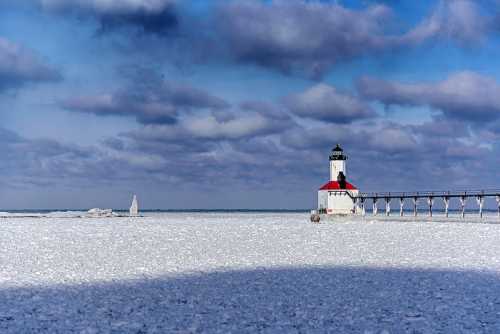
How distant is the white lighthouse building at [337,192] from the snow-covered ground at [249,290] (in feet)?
120

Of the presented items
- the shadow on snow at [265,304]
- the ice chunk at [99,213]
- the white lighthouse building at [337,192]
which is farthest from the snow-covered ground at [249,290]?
the ice chunk at [99,213]

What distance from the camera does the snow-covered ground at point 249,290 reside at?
9258 millimetres

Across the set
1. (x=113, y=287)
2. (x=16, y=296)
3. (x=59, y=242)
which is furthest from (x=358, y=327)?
(x=59, y=242)

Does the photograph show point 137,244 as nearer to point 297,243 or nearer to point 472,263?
point 297,243

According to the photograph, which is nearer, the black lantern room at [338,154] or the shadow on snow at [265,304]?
the shadow on snow at [265,304]

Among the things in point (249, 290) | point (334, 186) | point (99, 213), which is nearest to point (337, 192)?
point (334, 186)

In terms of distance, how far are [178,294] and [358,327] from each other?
4519mm

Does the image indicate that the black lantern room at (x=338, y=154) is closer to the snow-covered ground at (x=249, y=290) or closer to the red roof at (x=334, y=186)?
the red roof at (x=334, y=186)

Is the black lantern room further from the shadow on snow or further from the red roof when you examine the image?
the shadow on snow

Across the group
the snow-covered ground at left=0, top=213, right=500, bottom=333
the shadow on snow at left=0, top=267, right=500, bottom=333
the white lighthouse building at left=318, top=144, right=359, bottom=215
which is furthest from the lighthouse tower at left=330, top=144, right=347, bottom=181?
the shadow on snow at left=0, top=267, right=500, bottom=333

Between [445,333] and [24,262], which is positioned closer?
[445,333]

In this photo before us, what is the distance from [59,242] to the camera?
24891mm

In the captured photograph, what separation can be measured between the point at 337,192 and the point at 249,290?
47202 mm

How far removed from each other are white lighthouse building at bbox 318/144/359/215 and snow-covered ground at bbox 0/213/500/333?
3648 cm
